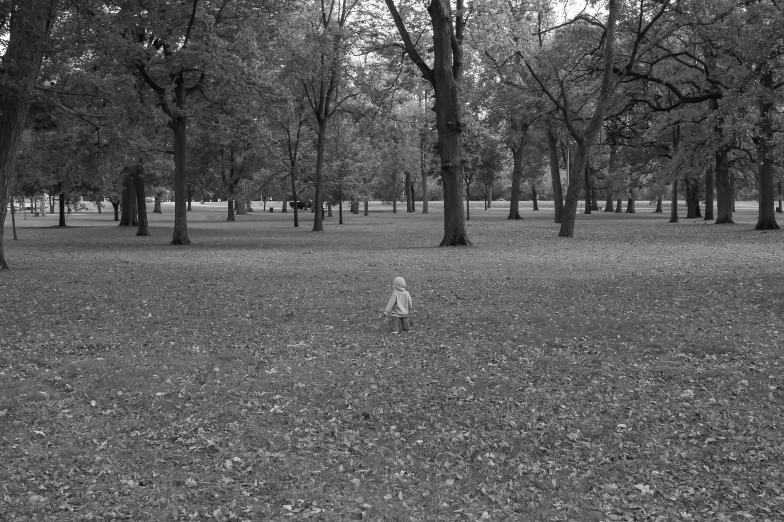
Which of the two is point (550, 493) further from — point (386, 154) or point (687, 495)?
point (386, 154)

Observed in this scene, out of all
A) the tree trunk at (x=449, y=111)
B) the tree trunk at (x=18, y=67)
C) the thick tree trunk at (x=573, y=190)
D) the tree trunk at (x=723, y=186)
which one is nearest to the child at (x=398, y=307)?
the tree trunk at (x=18, y=67)

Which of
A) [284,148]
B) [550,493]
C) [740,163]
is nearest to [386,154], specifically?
[284,148]

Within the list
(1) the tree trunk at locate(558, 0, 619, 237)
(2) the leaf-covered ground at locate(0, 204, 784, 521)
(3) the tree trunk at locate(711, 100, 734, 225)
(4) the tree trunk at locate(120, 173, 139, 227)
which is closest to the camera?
(2) the leaf-covered ground at locate(0, 204, 784, 521)

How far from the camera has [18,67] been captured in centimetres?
1438

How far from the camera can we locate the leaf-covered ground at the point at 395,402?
490cm

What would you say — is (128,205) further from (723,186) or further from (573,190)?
(723,186)

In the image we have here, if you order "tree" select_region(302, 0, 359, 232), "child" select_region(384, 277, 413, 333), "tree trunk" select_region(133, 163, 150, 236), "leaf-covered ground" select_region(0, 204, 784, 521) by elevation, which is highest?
"tree" select_region(302, 0, 359, 232)

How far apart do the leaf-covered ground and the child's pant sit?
0.24 metres

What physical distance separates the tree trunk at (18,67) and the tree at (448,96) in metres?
12.1

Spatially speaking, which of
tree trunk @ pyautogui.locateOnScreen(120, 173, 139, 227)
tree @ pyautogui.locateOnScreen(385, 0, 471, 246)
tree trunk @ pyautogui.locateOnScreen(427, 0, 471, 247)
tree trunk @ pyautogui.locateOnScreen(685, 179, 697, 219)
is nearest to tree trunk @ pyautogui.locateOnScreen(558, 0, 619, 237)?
tree @ pyautogui.locateOnScreen(385, 0, 471, 246)

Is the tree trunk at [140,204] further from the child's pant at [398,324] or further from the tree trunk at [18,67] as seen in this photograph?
the child's pant at [398,324]

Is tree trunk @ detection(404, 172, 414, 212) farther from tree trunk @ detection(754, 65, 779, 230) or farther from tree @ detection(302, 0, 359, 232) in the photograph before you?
tree trunk @ detection(754, 65, 779, 230)

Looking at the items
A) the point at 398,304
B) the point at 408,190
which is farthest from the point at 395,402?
the point at 408,190

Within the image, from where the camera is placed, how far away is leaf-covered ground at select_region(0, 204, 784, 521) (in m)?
4.90
